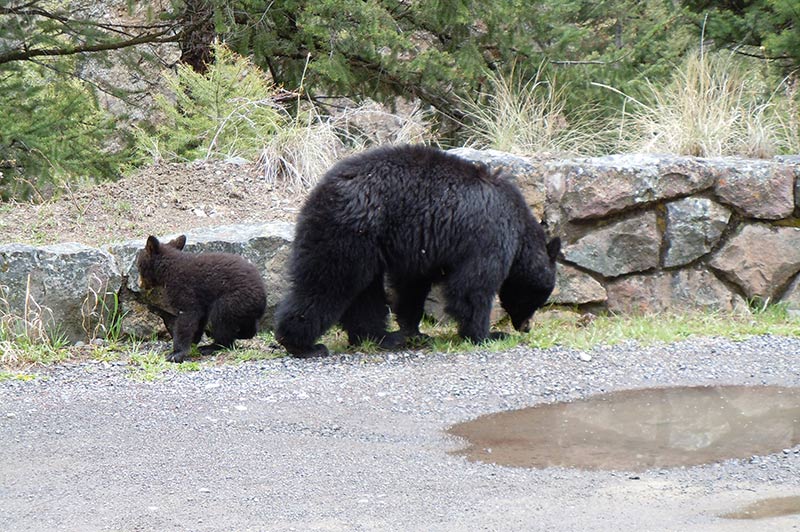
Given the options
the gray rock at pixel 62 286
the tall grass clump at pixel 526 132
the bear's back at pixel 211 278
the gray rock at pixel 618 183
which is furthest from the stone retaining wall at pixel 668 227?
the gray rock at pixel 62 286

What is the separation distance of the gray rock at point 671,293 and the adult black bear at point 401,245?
5.39ft

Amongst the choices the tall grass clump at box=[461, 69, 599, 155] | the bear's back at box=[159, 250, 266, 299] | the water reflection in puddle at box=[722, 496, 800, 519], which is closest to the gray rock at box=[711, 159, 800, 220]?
the tall grass clump at box=[461, 69, 599, 155]

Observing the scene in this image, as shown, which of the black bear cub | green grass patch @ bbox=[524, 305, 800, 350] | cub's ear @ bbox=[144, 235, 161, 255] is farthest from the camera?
green grass patch @ bbox=[524, 305, 800, 350]

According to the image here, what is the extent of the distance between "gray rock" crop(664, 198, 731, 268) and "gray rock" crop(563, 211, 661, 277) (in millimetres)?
167

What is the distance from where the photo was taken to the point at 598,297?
33.1ft

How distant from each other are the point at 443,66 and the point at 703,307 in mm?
6089

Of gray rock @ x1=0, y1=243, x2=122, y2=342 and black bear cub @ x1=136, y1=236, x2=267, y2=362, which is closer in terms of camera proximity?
black bear cub @ x1=136, y1=236, x2=267, y2=362

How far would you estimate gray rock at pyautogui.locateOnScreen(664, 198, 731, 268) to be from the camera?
33.2 feet

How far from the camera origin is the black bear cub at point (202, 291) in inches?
323

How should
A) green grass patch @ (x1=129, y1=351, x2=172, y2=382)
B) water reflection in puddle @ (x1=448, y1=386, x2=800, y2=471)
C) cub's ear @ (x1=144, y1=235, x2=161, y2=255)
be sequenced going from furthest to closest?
cub's ear @ (x1=144, y1=235, x2=161, y2=255) < green grass patch @ (x1=129, y1=351, x2=172, y2=382) < water reflection in puddle @ (x1=448, y1=386, x2=800, y2=471)

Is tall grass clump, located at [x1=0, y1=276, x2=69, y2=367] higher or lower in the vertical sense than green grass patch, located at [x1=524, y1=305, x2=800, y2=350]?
lower

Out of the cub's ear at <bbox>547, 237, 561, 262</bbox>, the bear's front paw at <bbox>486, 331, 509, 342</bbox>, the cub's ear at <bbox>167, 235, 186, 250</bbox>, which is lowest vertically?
the bear's front paw at <bbox>486, 331, 509, 342</bbox>

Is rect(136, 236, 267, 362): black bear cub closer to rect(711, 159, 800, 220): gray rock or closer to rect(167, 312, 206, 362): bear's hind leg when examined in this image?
rect(167, 312, 206, 362): bear's hind leg

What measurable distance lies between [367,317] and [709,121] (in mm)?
4986
